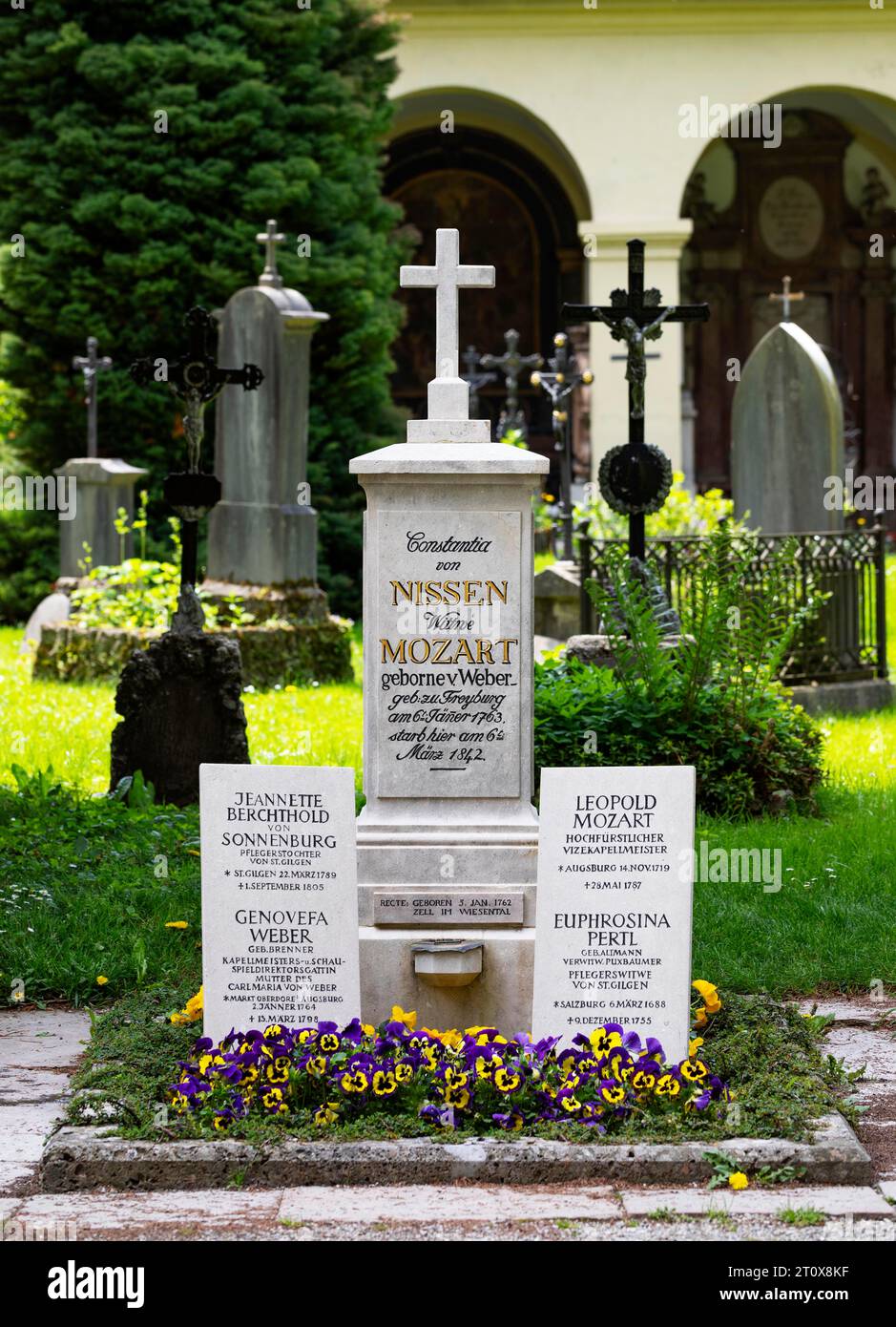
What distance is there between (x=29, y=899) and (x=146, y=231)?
12.5 m

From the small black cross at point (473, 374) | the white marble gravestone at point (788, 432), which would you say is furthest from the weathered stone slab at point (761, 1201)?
the small black cross at point (473, 374)

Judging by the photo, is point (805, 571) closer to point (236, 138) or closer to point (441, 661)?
point (441, 661)

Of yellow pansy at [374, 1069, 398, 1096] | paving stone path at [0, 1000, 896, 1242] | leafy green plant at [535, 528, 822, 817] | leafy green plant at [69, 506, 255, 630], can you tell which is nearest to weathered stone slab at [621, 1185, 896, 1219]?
paving stone path at [0, 1000, 896, 1242]

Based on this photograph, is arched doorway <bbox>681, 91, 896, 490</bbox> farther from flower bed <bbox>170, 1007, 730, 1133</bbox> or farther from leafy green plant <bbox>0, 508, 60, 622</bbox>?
flower bed <bbox>170, 1007, 730, 1133</bbox>

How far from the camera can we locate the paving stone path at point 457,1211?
166 inches

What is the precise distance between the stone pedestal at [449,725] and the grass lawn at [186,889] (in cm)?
108

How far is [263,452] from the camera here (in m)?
14.5

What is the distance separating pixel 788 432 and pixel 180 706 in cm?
575

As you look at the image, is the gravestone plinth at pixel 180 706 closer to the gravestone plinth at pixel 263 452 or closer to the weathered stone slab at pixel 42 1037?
the weathered stone slab at pixel 42 1037

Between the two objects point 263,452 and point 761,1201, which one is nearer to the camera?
point 761,1201

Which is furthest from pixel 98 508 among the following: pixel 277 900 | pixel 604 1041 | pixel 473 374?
pixel 604 1041

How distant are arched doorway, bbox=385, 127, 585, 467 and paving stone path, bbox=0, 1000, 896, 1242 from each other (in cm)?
2137

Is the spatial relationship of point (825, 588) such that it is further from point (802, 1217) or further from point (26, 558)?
point (26, 558)

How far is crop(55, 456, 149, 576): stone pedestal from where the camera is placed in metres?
17.0
